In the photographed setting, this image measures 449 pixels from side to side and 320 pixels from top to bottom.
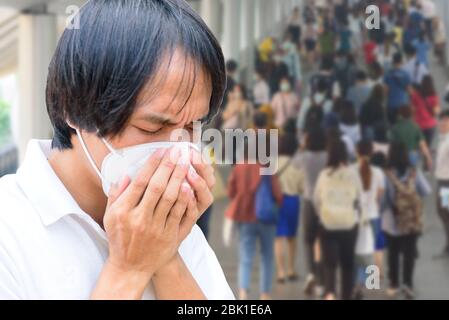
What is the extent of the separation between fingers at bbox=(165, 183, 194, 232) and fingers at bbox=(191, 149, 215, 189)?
0.05m

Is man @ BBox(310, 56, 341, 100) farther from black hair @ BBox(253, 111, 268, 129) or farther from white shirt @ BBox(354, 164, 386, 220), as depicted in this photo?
white shirt @ BBox(354, 164, 386, 220)

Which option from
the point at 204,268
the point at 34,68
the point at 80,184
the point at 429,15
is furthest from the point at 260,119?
the point at 80,184

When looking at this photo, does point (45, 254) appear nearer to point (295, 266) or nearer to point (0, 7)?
point (295, 266)

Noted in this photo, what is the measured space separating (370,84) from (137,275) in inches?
204

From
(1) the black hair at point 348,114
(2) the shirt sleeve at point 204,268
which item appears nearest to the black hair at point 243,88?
(1) the black hair at point 348,114

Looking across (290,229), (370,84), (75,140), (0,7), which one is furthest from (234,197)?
(75,140)

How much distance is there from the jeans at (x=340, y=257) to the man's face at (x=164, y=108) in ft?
14.4

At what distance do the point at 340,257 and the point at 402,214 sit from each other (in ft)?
1.75

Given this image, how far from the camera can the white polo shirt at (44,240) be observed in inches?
47.5

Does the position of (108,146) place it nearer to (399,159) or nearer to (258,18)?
(399,159)

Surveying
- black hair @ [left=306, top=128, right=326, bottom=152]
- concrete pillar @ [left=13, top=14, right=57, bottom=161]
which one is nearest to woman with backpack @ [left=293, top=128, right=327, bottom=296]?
black hair @ [left=306, top=128, right=326, bottom=152]

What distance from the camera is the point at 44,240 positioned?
1.24m

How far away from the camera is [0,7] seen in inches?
286
